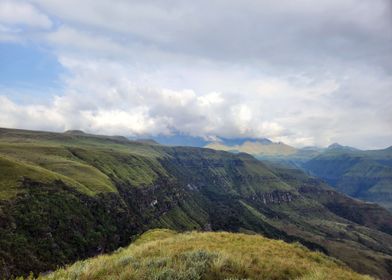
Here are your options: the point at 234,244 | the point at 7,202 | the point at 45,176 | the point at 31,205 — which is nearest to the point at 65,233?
the point at 31,205

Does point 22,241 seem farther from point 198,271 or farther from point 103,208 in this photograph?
point 198,271

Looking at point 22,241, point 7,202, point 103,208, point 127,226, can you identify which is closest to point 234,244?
point 22,241

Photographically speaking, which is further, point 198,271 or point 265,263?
point 265,263

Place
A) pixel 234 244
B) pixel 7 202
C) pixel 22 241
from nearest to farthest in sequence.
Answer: pixel 234 244, pixel 22 241, pixel 7 202

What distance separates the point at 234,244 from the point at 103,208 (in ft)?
551

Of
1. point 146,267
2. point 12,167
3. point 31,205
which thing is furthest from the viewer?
point 12,167

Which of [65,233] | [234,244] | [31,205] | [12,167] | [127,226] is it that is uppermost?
[234,244]

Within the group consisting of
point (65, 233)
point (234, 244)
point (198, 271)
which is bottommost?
point (65, 233)

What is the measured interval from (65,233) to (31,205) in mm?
18552

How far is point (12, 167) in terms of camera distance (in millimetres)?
146125

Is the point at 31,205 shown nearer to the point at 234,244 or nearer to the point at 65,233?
the point at 65,233

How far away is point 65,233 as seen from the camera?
130 meters

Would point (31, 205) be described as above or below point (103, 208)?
above

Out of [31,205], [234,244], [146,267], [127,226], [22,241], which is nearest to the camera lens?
[146,267]
